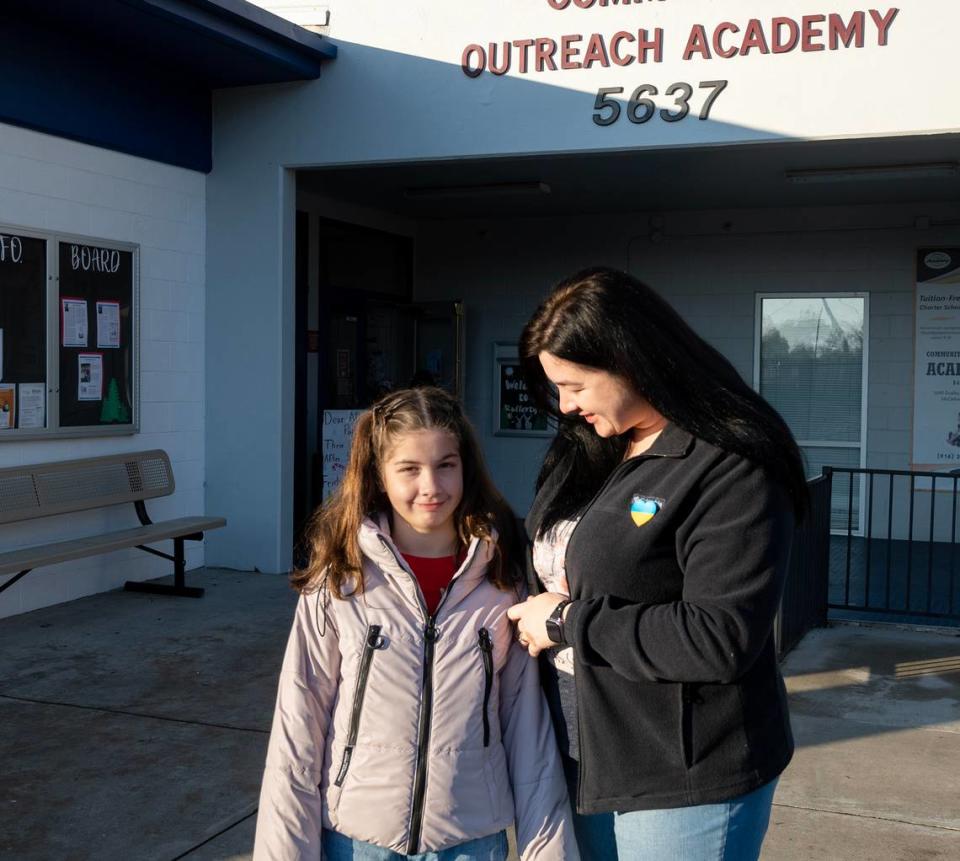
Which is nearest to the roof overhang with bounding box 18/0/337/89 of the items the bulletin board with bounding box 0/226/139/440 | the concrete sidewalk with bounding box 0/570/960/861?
the bulletin board with bounding box 0/226/139/440

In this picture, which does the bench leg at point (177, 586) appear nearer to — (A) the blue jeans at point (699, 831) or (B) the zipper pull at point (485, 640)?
(B) the zipper pull at point (485, 640)

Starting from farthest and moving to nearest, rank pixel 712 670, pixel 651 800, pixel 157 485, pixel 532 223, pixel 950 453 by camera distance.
Answer: 1. pixel 532 223
2. pixel 950 453
3. pixel 157 485
4. pixel 651 800
5. pixel 712 670

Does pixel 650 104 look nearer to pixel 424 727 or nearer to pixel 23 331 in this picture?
pixel 23 331

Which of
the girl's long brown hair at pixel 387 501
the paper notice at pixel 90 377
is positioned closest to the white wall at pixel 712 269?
the paper notice at pixel 90 377

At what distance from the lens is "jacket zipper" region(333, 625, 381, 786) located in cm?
215

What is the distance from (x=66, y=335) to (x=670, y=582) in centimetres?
626

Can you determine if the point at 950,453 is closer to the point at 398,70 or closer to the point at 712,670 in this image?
the point at 398,70

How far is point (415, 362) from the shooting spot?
12391 millimetres

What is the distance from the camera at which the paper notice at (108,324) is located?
7.66 m

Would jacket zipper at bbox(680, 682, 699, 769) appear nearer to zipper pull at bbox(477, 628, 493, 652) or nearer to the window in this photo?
zipper pull at bbox(477, 628, 493, 652)

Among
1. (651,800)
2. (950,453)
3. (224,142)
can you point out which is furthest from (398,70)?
(651,800)

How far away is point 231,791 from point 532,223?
884cm

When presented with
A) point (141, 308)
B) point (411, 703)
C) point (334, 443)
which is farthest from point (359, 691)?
point (334, 443)

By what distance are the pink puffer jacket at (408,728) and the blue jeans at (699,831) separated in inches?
7.5
